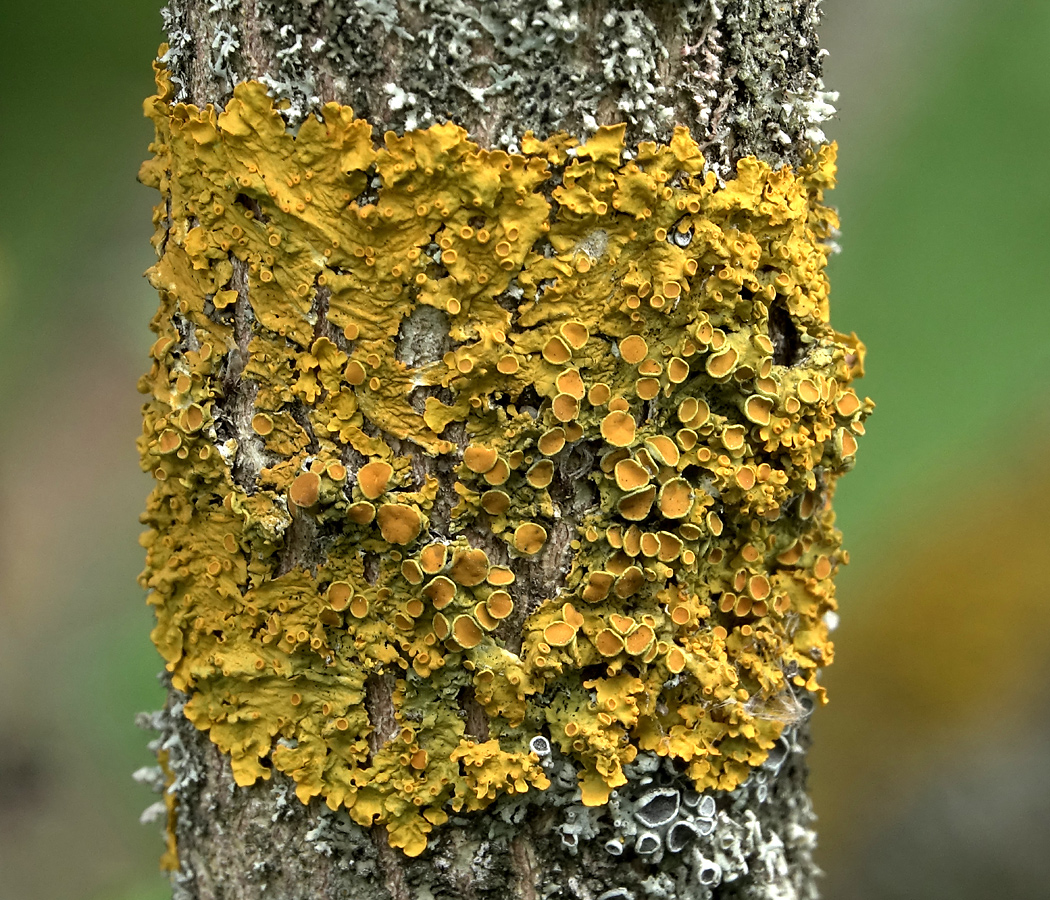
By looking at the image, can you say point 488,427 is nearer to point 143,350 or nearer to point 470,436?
point 470,436

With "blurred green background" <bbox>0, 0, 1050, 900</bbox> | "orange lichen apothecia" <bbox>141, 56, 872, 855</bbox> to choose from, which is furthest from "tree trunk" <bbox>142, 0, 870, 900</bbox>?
"blurred green background" <bbox>0, 0, 1050, 900</bbox>

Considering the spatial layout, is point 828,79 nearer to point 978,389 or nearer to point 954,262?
point 954,262

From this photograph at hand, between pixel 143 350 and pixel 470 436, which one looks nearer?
pixel 470 436

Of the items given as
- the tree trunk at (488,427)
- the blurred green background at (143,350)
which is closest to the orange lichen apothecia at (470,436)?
the tree trunk at (488,427)

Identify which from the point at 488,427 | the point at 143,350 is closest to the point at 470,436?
the point at 488,427

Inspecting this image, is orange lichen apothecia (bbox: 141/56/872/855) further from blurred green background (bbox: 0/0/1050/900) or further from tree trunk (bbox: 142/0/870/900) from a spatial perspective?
blurred green background (bbox: 0/0/1050/900)

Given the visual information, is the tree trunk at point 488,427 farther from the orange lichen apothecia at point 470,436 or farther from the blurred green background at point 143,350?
the blurred green background at point 143,350
